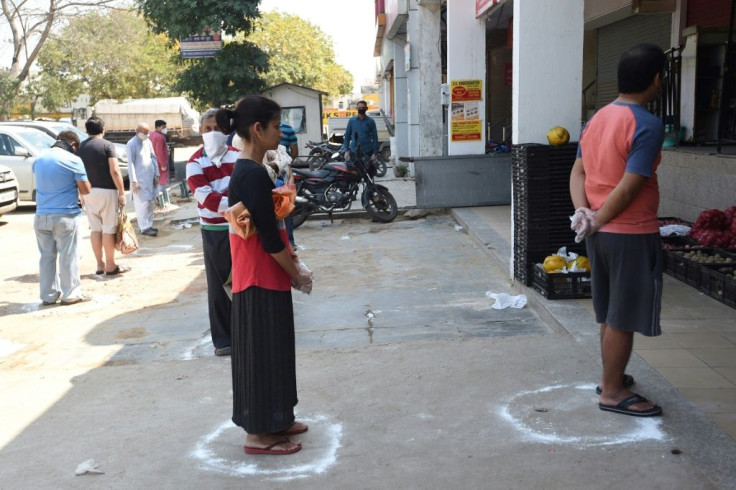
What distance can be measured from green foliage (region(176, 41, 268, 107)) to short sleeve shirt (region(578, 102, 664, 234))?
19249 mm

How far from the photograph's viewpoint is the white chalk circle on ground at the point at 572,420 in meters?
3.88

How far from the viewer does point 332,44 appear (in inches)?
2714

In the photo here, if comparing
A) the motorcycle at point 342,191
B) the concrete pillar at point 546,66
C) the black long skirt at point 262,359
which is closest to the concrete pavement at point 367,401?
the black long skirt at point 262,359

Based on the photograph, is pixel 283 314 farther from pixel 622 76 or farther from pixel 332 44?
pixel 332 44

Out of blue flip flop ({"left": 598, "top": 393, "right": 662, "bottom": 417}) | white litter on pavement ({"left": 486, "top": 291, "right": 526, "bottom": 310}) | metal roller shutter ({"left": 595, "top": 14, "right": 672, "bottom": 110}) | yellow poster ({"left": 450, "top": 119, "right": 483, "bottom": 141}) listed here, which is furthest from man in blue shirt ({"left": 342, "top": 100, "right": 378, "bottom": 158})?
blue flip flop ({"left": 598, "top": 393, "right": 662, "bottom": 417})

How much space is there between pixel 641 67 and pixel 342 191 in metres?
8.81

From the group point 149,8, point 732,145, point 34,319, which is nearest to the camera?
point 34,319

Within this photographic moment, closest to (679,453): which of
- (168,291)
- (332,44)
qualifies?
(168,291)

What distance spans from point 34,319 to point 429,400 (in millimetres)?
4844

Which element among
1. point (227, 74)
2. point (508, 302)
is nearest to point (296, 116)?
point (227, 74)

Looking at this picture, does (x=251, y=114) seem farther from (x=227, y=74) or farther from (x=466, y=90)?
(x=227, y=74)

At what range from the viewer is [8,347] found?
21.7ft

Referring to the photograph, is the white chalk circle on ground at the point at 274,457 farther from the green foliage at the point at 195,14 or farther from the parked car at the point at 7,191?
the green foliage at the point at 195,14

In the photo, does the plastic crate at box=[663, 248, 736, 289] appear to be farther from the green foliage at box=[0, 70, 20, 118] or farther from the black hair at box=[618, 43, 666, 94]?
the green foliage at box=[0, 70, 20, 118]
